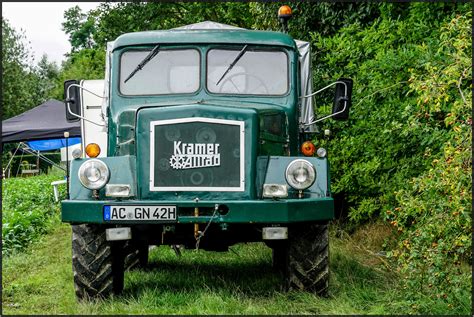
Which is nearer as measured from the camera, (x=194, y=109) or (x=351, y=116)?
(x=194, y=109)

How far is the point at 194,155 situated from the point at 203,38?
5.11 feet

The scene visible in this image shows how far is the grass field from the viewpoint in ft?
20.0

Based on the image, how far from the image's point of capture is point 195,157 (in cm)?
647

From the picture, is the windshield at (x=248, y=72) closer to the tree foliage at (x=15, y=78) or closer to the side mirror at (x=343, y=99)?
the side mirror at (x=343, y=99)

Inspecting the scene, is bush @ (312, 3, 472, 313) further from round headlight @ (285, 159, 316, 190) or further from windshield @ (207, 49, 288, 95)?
windshield @ (207, 49, 288, 95)

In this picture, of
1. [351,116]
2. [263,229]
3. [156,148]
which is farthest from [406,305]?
[351,116]

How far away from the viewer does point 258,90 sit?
7.49 m

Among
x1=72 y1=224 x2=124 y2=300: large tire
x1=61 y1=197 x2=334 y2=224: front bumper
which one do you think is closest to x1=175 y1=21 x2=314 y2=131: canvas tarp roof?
x1=61 y1=197 x2=334 y2=224: front bumper

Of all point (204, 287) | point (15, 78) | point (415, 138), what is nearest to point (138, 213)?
point (204, 287)

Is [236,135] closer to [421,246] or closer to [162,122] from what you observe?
[162,122]

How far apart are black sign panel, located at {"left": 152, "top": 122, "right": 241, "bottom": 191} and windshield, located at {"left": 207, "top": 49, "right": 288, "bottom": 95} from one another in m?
1.00

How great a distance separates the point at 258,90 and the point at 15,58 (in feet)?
125

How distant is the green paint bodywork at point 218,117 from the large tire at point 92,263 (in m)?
0.30

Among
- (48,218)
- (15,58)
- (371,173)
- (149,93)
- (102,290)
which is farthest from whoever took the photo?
(15,58)
